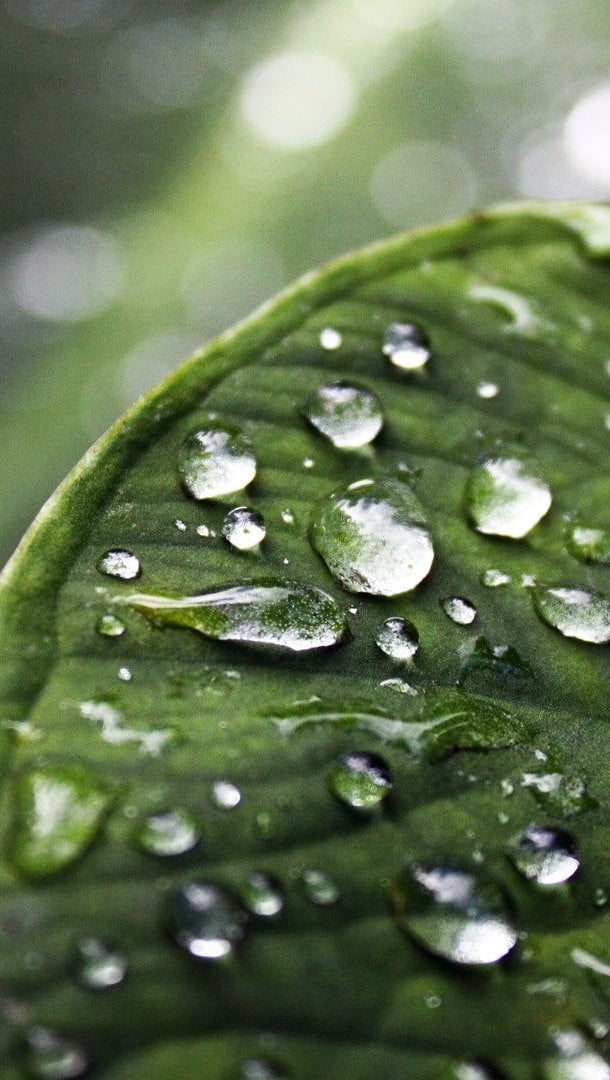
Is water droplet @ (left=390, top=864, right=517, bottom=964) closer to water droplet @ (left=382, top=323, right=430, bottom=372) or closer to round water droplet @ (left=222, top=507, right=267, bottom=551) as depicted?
round water droplet @ (left=222, top=507, right=267, bottom=551)

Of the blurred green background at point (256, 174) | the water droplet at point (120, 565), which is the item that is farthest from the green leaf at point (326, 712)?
the blurred green background at point (256, 174)

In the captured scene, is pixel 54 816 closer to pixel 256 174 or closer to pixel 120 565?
pixel 120 565

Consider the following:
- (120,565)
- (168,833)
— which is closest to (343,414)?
(120,565)

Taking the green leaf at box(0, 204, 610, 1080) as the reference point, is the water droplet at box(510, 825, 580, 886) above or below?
below

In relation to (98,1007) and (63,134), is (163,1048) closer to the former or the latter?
(98,1007)

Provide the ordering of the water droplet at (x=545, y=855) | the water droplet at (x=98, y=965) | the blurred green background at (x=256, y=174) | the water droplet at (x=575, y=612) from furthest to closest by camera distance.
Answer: the blurred green background at (x=256, y=174), the water droplet at (x=575, y=612), the water droplet at (x=545, y=855), the water droplet at (x=98, y=965)

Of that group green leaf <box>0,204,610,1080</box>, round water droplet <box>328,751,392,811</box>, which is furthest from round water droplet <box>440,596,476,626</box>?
round water droplet <box>328,751,392,811</box>

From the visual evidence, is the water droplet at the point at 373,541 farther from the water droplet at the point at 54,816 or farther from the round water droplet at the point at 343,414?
the water droplet at the point at 54,816
